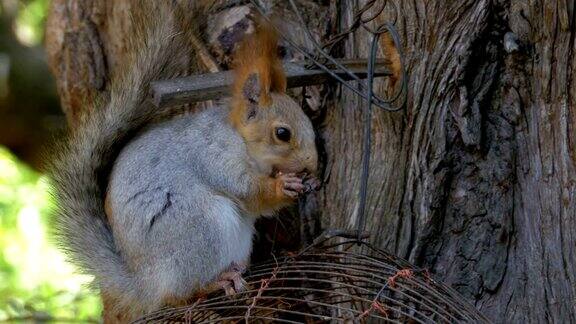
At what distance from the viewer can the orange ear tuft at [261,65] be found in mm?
1608

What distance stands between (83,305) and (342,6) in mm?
1678

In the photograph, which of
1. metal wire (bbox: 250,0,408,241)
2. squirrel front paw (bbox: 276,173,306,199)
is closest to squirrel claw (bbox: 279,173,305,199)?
squirrel front paw (bbox: 276,173,306,199)

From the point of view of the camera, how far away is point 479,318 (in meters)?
1.38

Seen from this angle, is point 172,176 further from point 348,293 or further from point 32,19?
point 32,19

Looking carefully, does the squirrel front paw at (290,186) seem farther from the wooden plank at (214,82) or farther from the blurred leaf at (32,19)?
the blurred leaf at (32,19)

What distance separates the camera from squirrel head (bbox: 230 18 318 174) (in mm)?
1673

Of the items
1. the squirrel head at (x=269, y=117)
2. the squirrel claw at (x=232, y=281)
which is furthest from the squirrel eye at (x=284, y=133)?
the squirrel claw at (x=232, y=281)

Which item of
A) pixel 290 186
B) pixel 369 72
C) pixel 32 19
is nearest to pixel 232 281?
pixel 290 186

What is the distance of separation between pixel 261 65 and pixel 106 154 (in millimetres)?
373

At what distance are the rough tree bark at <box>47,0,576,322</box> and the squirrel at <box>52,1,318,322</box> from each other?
0.20m

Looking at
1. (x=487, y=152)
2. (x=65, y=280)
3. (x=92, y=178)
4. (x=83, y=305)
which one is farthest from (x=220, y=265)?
(x=65, y=280)

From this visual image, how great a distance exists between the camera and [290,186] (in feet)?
5.36

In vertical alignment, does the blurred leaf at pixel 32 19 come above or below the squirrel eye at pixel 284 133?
above

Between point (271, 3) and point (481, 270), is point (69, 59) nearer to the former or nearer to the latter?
point (271, 3)
